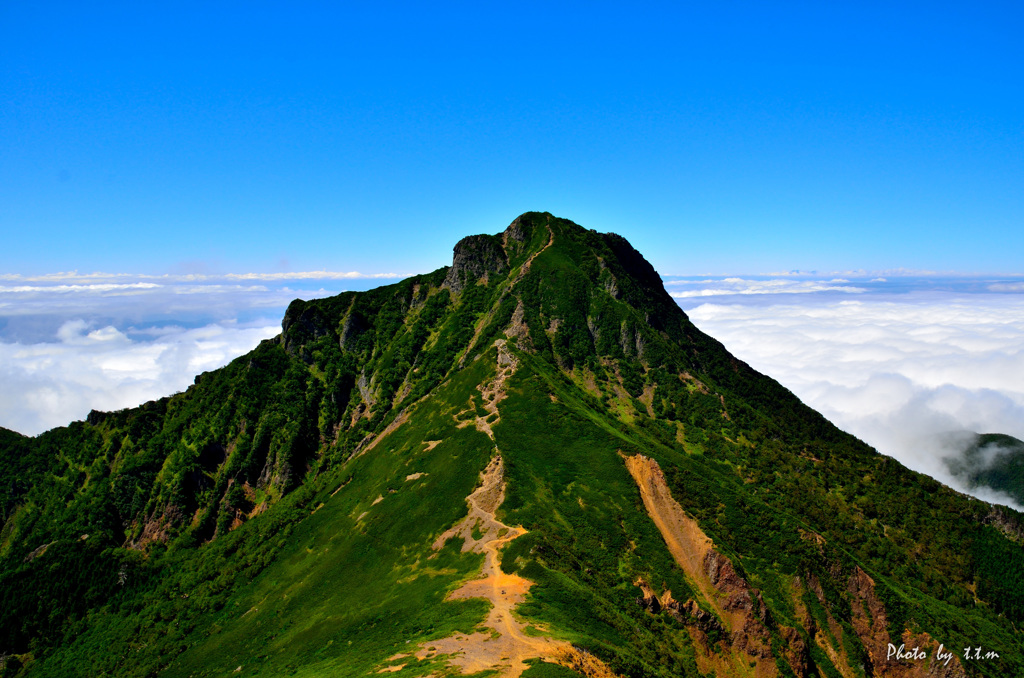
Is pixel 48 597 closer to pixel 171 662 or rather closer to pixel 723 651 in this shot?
pixel 171 662

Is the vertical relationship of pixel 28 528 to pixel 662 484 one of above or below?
below

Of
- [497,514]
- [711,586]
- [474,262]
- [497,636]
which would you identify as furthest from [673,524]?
[474,262]

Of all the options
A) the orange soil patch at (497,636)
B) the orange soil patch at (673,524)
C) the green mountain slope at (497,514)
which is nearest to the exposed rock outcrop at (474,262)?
the green mountain slope at (497,514)

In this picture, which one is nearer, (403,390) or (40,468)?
(403,390)

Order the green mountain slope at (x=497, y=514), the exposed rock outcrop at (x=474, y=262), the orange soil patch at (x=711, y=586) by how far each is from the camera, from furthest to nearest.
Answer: the exposed rock outcrop at (x=474, y=262), the orange soil patch at (x=711, y=586), the green mountain slope at (x=497, y=514)

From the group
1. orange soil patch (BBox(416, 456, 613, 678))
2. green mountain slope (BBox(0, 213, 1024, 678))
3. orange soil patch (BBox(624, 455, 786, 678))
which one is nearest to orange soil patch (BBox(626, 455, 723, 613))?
orange soil patch (BBox(624, 455, 786, 678))

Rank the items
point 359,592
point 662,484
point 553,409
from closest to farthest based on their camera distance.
Answer: point 359,592
point 662,484
point 553,409

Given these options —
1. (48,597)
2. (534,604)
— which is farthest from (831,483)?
(48,597)

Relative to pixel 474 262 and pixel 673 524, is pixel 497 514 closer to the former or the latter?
pixel 673 524

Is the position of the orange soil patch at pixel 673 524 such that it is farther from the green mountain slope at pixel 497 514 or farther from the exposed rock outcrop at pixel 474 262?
the exposed rock outcrop at pixel 474 262
